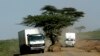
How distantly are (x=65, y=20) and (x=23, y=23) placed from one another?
6.90 meters

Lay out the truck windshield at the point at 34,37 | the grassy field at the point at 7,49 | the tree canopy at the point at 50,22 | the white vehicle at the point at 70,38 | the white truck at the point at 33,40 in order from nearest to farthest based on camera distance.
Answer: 1. the truck windshield at the point at 34,37
2. the white truck at the point at 33,40
3. the grassy field at the point at 7,49
4. the tree canopy at the point at 50,22
5. the white vehicle at the point at 70,38

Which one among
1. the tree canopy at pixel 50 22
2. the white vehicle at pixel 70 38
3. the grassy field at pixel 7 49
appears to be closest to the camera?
the grassy field at pixel 7 49

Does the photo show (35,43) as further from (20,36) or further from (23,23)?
(23,23)

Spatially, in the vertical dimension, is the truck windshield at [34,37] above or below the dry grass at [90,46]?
above

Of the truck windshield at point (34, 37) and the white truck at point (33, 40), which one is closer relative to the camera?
the truck windshield at point (34, 37)

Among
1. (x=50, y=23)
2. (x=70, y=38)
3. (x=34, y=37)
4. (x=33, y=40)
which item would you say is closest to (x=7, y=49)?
(x=50, y=23)

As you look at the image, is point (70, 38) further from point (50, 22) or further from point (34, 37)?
point (34, 37)

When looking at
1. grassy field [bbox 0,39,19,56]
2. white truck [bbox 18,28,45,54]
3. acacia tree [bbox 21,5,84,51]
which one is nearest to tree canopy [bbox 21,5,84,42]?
acacia tree [bbox 21,5,84,51]

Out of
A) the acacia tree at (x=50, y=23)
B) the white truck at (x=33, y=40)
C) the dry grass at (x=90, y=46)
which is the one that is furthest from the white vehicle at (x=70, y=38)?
the white truck at (x=33, y=40)

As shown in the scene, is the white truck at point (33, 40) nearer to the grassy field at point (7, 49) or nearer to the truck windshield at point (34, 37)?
the truck windshield at point (34, 37)

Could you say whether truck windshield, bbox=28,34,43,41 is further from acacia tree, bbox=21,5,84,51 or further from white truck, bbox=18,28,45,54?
acacia tree, bbox=21,5,84,51

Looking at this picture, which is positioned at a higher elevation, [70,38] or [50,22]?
[50,22]

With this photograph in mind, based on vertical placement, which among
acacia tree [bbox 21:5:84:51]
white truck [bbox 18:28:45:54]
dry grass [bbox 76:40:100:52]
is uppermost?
acacia tree [bbox 21:5:84:51]

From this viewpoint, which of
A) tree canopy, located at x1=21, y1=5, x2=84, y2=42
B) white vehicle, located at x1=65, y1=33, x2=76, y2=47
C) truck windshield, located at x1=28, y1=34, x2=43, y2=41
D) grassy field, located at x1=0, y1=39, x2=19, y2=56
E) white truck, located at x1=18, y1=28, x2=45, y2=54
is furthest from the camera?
white vehicle, located at x1=65, y1=33, x2=76, y2=47
